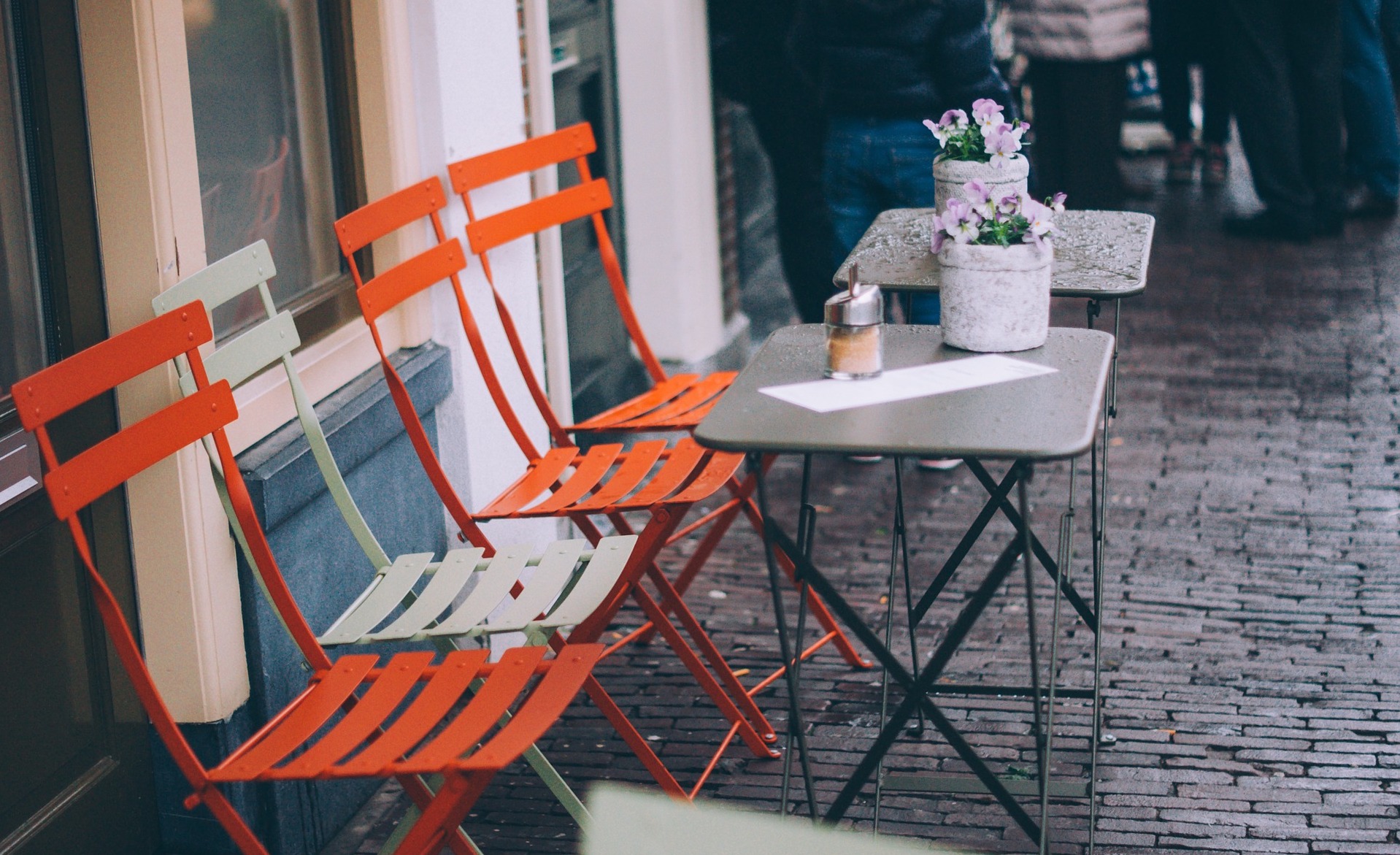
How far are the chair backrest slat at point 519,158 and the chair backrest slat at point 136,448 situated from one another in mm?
1234

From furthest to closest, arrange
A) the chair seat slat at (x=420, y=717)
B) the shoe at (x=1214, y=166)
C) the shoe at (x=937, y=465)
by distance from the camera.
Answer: the shoe at (x=1214, y=166) < the shoe at (x=937, y=465) < the chair seat slat at (x=420, y=717)

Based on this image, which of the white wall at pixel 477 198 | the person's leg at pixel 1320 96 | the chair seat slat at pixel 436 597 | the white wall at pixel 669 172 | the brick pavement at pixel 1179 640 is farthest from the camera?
the person's leg at pixel 1320 96

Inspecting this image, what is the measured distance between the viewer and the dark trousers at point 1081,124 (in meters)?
8.01

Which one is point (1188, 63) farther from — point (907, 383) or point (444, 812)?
point (444, 812)

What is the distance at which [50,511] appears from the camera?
2.95 metres

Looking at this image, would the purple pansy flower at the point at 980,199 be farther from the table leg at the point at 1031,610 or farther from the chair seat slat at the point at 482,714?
the chair seat slat at the point at 482,714

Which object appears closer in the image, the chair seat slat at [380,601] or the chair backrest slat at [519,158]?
the chair seat slat at [380,601]

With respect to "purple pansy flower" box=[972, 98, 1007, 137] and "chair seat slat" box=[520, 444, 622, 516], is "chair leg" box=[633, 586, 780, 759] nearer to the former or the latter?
"chair seat slat" box=[520, 444, 622, 516]

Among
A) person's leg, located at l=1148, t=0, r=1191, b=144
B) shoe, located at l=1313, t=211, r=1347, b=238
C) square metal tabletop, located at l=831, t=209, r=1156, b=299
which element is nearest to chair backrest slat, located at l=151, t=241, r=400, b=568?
square metal tabletop, located at l=831, t=209, r=1156, b=299

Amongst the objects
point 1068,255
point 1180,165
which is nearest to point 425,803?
point 1068,255

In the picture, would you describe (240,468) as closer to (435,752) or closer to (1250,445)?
(435,752)

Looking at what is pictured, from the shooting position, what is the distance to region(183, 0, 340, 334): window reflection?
3.34 m

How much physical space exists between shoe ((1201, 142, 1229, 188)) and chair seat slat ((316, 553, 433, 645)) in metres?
7.43

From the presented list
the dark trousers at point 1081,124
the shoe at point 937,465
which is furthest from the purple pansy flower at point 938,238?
the dark trousers at point 1081,124
